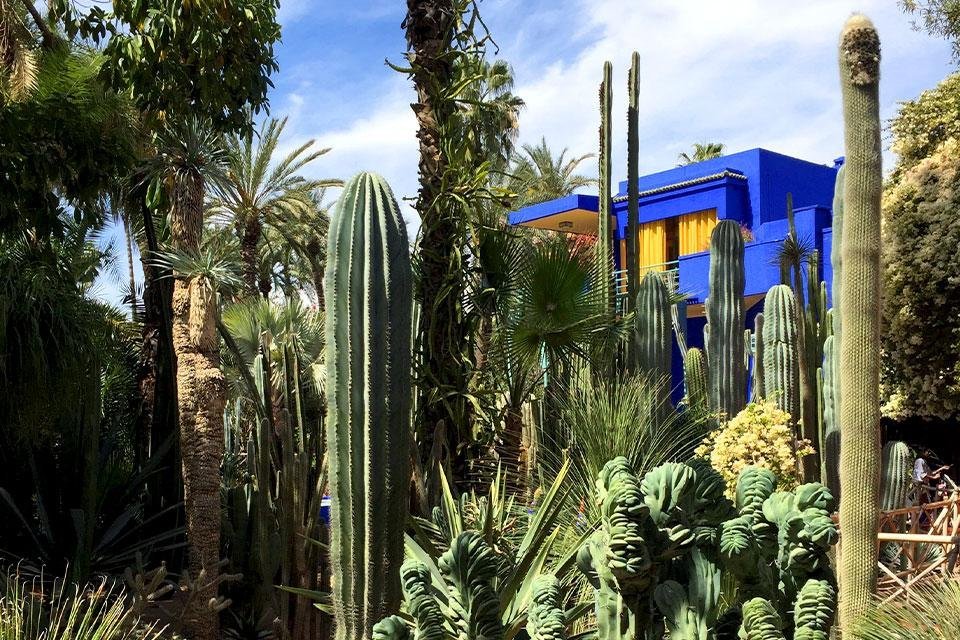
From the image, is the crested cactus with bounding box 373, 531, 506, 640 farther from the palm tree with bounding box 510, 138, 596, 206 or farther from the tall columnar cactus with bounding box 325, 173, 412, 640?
the palm tree with bounding box 510, 138, 596, 206

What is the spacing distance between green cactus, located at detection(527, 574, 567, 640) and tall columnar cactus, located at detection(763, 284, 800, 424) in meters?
6.36

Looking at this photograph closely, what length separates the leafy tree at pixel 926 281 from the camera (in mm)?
11508

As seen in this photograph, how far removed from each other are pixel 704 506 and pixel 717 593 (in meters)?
0.30

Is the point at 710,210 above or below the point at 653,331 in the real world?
above

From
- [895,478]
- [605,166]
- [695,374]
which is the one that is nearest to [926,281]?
[695,374]

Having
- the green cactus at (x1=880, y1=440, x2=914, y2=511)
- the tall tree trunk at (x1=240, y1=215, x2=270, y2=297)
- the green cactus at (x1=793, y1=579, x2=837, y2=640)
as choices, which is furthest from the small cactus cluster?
the tall tree trunk at (x1=240, y1=215, x2=270, y2=297)

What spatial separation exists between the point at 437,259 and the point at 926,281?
25.1ft

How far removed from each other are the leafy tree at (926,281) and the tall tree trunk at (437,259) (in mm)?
7393

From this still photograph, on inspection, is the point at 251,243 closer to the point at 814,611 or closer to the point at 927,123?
the point at 927,123

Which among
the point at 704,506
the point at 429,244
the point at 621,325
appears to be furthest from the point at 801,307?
the point at 704,506

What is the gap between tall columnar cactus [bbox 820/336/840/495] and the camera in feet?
25.7

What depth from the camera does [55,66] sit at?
789 centimetres

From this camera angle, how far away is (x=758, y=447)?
24.0ft

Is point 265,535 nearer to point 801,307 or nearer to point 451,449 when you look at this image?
point 451,449
